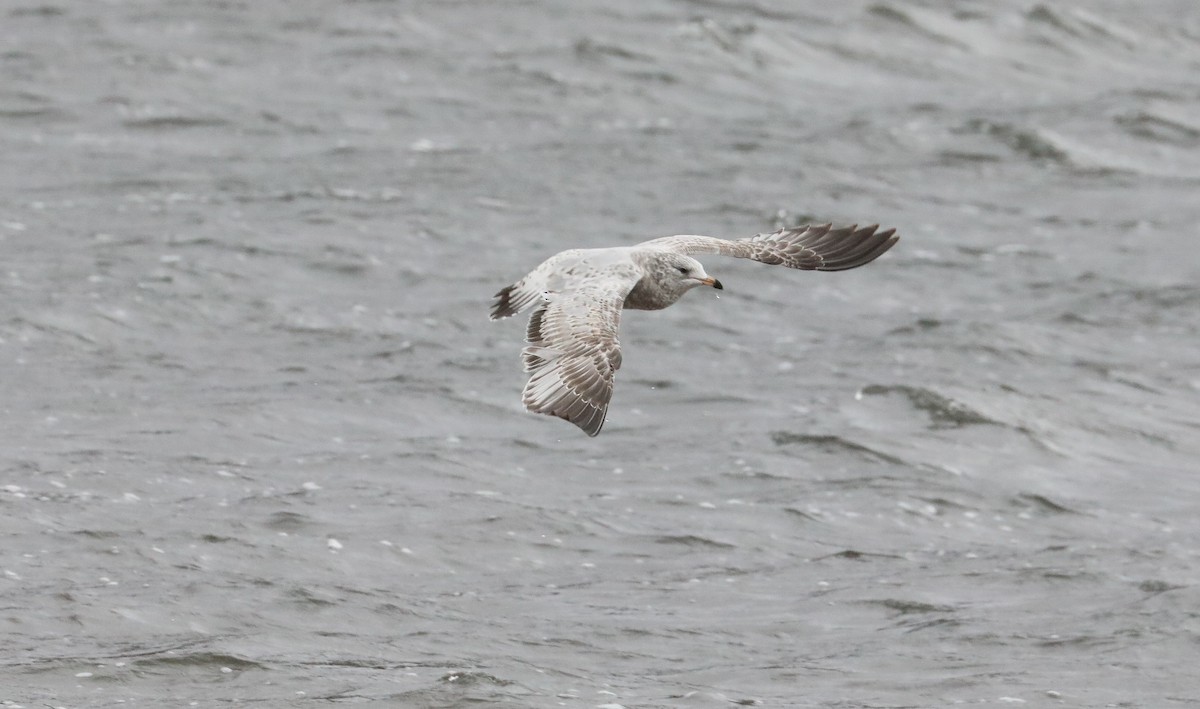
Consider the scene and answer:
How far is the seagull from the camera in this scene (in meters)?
10.1

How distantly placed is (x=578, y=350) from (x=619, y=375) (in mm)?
6977

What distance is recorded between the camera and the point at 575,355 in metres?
10.3

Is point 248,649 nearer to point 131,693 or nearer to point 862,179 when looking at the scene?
point 131,693

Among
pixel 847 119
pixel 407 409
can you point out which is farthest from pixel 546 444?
pixel 847 119

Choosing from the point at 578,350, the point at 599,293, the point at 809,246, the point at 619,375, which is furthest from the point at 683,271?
the point at 619,375

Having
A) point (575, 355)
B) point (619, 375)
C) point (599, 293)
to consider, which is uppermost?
point (599, 293)

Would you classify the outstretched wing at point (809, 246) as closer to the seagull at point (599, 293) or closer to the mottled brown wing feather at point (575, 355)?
the seagull at point (599, 293)

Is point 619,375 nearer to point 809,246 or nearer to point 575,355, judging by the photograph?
point 809,246

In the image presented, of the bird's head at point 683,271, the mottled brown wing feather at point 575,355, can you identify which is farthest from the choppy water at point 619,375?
the bird's head at point 683,271

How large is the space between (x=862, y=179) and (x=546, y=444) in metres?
8.91

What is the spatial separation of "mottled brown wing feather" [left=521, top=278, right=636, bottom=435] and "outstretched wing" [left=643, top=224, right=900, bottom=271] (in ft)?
3.69

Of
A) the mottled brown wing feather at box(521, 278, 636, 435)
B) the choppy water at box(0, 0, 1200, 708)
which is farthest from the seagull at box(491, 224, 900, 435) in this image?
the choppy water at box(0, 0, 1200, 708)

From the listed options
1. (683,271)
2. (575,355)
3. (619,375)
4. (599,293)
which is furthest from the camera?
(619,375)

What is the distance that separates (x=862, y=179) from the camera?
23.5 m
